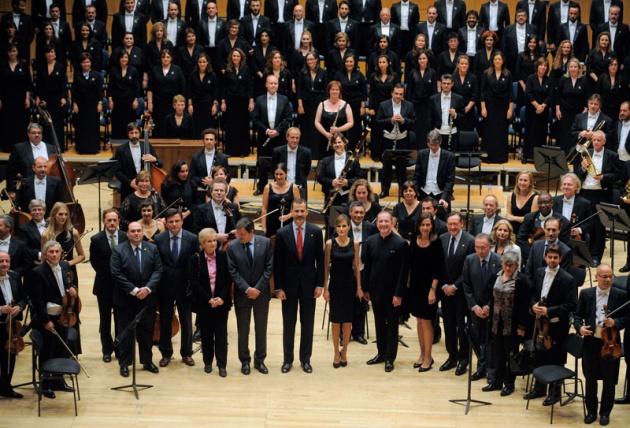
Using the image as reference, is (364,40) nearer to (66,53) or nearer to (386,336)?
(66,53)

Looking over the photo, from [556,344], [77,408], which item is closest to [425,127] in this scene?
[556,344]

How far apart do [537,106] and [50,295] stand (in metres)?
6.29

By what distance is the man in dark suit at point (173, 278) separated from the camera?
327 inches

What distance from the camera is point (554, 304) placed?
771 cm

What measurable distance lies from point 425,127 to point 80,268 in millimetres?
4175

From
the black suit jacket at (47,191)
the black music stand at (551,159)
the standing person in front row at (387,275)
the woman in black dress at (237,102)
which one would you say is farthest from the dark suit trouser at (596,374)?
the woman in black dress at (237,102)

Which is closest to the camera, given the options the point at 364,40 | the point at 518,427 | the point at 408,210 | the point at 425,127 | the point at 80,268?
the point at 518,427

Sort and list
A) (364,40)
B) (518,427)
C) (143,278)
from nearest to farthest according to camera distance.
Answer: (518,427) → (143,278) → (364,40)

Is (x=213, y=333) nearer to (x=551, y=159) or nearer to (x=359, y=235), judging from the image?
(x=359, y=235)

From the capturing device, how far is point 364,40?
1330 cm

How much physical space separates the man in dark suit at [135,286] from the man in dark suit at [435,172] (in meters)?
3.17

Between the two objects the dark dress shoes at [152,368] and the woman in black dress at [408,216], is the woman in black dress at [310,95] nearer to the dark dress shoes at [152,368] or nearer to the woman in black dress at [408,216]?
the woman in black dress at [408,216]

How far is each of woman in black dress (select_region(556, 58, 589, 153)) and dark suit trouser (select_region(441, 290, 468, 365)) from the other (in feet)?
14.7

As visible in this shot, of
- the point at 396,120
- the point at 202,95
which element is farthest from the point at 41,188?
the point at 396,120
